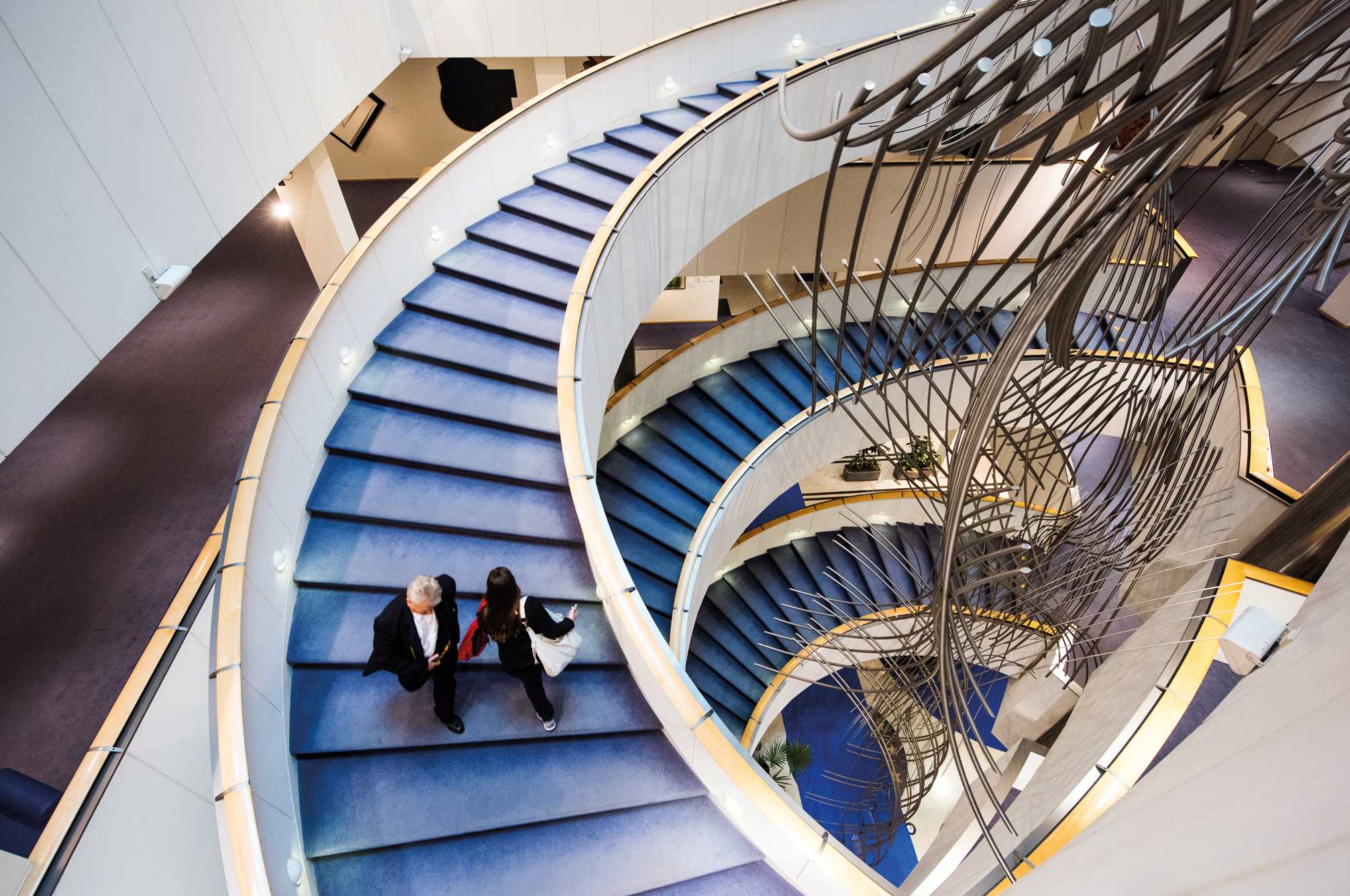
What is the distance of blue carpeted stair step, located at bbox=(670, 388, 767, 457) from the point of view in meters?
9.70

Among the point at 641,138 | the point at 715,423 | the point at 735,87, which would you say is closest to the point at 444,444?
the point at 641,138

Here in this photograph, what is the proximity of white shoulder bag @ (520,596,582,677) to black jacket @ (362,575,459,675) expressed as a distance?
37cm

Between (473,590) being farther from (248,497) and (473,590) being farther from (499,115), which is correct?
(499,115)

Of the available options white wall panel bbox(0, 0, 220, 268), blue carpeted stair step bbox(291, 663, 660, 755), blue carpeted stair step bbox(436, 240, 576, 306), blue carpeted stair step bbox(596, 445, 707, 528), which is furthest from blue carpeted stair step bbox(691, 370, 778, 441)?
white wall panel bbox(0, 0, 220, 268)

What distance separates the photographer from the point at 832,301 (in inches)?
429

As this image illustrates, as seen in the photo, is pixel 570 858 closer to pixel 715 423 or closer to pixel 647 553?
pixel 647 553

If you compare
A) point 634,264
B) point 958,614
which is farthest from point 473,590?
point 634,264

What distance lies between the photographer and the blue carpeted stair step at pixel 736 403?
10008 millimetres

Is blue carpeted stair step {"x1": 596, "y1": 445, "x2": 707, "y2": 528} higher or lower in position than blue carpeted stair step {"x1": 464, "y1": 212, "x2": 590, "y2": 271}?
lower

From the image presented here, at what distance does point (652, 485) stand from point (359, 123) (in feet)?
26.1

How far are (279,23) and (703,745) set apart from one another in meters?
6.67

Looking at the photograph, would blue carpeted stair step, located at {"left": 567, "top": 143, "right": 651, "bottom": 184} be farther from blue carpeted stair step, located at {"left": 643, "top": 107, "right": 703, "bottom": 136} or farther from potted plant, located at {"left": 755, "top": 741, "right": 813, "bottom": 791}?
potted plant, located at {"left": 755, "top": 741, "right": 813, "bottom": 791}

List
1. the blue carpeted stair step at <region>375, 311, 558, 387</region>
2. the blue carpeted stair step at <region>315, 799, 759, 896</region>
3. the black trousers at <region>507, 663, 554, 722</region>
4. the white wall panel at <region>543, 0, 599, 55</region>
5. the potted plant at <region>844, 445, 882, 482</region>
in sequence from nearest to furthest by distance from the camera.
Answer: the blue carpeted stair step at <region>315, 799, 759, 896</region> < the black trousers at <region>507, 663, 554, 722</region> < the blue carpeted stair step at <region>375, 311, 558, 387</region> < the white wall panel at <region>543, 0, 599, 55</region> < the potted plant at <region>844, 445, 882, 482</region>

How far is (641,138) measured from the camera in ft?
25.1
